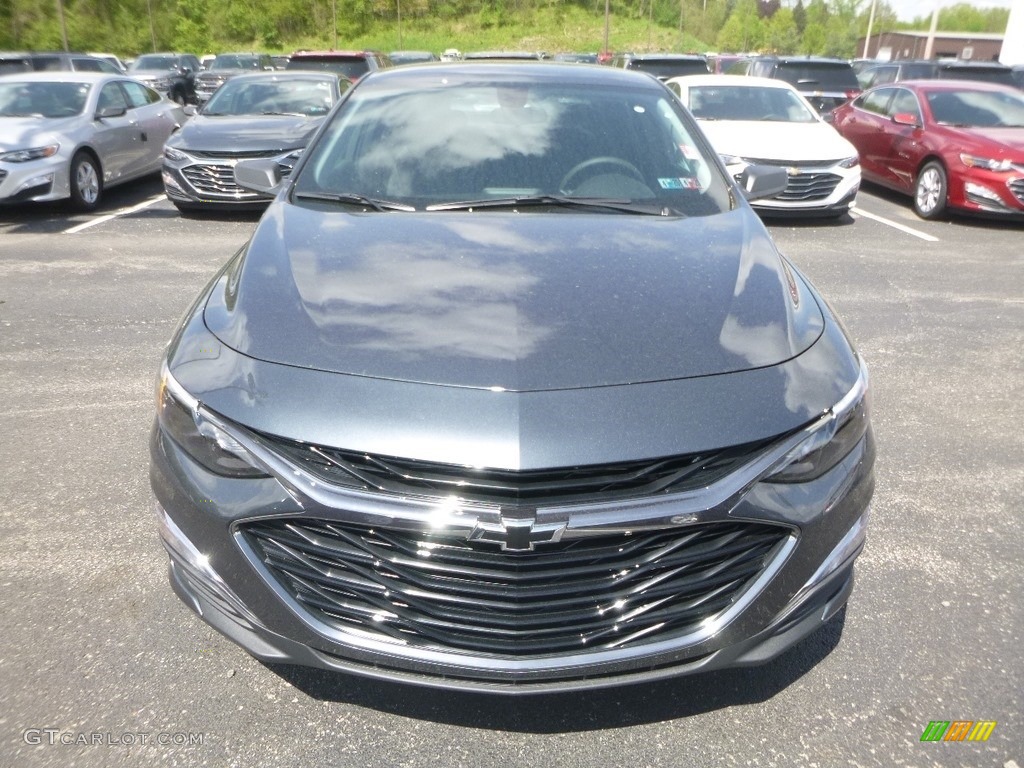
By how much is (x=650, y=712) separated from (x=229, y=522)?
1.22m

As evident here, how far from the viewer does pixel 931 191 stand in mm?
10094

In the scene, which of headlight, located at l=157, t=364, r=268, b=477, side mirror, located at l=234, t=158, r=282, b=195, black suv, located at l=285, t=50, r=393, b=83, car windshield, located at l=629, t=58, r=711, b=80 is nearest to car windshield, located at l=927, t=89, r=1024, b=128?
car windshield, located at l=629, t=58, r=711, b=80

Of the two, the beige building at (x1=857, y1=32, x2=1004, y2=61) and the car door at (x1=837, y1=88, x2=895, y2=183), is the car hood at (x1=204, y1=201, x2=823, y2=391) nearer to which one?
the car door at (x1=837, y1=88, x2=895, y2=183)

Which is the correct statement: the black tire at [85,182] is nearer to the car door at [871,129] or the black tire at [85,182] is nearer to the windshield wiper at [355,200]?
the windshield wiper at [355,200]

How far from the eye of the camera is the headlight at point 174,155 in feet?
30.6

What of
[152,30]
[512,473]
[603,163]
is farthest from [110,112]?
[152,30]

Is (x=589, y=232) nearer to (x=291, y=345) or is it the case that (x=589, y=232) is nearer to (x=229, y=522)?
(x=291, y=345)

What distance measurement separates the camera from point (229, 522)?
6.78 feet

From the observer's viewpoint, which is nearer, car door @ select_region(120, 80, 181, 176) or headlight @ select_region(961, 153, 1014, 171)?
headlight @ select_region(961, 153, 1014, 171)

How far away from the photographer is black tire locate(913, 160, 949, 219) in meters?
9.87

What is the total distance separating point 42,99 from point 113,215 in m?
1.74

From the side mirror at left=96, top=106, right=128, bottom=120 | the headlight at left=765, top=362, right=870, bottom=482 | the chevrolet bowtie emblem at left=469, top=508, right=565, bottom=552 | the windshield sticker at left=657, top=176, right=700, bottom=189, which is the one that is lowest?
the side mirror at left=96, top=106, right=128, bottom=120

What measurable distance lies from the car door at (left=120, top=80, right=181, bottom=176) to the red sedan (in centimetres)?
909
